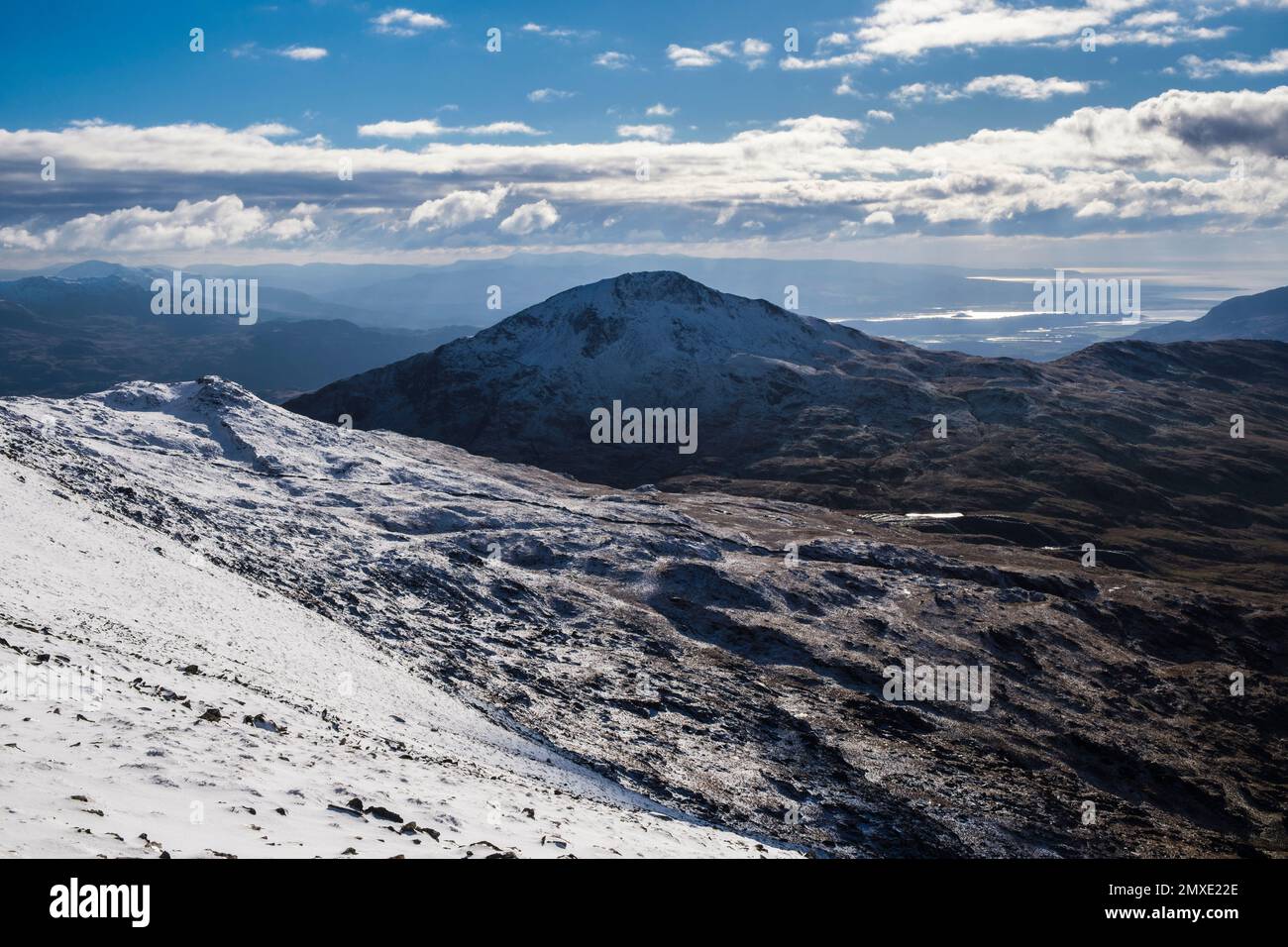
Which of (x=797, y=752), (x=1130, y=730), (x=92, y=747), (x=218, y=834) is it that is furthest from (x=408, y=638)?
(x=1130, y=730)

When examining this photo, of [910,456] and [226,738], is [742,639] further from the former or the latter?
[910,456]

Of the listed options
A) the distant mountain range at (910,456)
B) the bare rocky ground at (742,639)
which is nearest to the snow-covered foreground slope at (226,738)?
the bare rocky ground at (742,639)

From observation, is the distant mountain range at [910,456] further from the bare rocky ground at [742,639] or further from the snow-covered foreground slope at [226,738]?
the snow-covered foreground slope at [226,738]

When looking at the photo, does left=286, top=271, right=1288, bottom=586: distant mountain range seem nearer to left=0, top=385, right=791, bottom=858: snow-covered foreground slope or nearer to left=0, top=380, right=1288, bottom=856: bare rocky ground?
left=0, top=380, right=1288, bottom=856: bare rocky ground

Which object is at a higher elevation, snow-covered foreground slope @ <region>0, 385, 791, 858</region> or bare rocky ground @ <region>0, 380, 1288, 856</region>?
snow-covered foreground slope @ <region>0, 385, 791, 858</region>

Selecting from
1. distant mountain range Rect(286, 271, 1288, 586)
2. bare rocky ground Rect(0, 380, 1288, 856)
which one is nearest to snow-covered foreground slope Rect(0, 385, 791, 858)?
bare rocky ground Rect(0, 380, 1288, 856)
